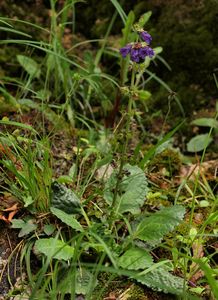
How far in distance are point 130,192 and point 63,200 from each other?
288mm

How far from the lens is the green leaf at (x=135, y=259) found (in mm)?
1816

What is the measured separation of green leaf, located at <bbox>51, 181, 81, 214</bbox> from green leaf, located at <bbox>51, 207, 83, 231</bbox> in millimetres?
78

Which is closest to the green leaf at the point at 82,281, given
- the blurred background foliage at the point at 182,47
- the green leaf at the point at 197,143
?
the green leaf at the point at 197,143

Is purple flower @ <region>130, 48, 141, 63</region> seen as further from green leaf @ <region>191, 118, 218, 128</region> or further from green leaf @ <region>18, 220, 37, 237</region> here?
green leaf @ <region>191, 118, 218, 128</region>

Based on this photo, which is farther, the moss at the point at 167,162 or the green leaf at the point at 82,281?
the moss at the point at 167,162

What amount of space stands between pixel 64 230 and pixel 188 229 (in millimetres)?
508

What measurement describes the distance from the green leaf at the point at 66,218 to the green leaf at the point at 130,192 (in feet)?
0.64

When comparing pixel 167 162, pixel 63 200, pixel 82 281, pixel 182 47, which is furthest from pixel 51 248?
pixel 182 47

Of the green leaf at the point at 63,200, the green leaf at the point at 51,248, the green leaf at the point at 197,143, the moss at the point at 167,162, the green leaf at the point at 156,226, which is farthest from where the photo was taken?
the green leaf at the point at 197,143

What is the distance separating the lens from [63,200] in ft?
6.70

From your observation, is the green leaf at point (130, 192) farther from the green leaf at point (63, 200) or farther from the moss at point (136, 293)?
the moss at point (136, 293)

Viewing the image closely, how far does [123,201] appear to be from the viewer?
2094mm

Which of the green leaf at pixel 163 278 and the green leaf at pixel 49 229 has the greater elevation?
the green leaf at pixel 49 229

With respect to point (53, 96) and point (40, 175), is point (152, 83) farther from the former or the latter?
point (40, 175)
